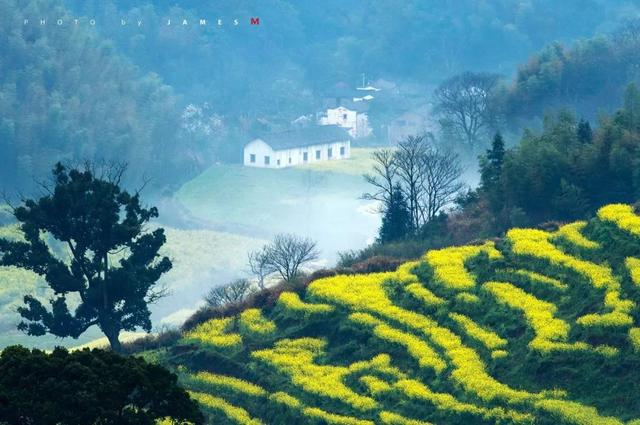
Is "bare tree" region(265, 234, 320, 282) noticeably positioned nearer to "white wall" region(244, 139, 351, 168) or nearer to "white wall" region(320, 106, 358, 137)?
"white wall" region(244, 139, 351, 168)

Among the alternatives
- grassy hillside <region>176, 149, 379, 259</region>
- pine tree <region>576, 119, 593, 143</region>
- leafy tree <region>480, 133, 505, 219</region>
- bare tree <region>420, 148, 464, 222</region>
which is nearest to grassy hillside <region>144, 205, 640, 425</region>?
leafy tree <region>480, 133, 505, 219</region>

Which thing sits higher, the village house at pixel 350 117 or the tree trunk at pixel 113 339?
the village house at pixel 350 117

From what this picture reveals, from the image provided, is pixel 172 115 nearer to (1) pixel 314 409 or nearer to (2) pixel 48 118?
(2) pixel 48 118

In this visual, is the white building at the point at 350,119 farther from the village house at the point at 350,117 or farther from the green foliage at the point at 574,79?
the green foliage at the point at 574,79

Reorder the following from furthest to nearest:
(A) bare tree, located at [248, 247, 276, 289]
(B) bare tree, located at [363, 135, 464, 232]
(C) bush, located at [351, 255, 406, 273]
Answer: (B) bare tree, located at [363, 135, 464, 232] < (A) bare tree, located at [248, 247, 276, 289] < (C) bush, located at [351, 255, 406, 273]

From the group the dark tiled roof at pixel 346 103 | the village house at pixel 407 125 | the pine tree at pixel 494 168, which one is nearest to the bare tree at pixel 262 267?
the pine tree at pixel 494 168

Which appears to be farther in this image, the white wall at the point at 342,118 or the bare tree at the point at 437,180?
the white wall at the point at 342,118
